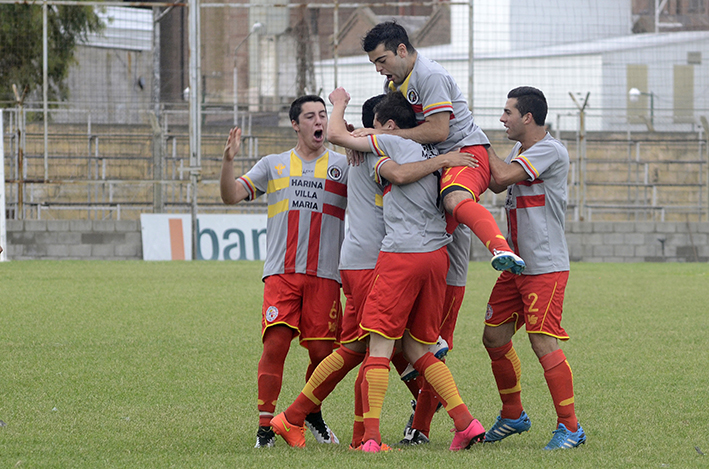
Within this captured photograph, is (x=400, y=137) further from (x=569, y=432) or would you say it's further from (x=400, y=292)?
(x=569, y=432)

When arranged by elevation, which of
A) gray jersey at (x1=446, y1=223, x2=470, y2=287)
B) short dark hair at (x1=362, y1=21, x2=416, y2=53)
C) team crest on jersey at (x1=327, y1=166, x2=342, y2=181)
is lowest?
gray jersey at (x1=446, y1=223, x2=470, y2=287)

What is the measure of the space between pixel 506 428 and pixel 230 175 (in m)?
2.09

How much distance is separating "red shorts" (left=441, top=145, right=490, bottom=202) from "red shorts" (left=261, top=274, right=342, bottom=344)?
0.94 metres

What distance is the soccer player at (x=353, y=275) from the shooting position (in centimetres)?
481

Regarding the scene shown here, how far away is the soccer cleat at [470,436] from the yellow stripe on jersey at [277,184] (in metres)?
1.75

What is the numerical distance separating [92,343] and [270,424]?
3.66 meters

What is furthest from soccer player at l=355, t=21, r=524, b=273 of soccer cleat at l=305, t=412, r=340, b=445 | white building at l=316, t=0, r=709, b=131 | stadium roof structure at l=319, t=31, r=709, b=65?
stadium roof structure at l=319, t=31, r=709, b=65

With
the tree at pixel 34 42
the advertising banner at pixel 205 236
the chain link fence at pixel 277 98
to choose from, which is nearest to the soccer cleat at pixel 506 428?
the advertising banner at pixel 205 236

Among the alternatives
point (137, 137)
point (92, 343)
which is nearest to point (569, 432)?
point (92, 343)

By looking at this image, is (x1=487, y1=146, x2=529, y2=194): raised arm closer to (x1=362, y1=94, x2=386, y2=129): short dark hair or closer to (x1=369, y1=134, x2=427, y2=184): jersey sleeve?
(x1=369, y1=134, x2=427, y2=184): jersey sleeve

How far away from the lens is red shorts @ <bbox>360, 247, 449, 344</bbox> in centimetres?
459

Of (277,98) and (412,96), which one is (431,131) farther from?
(277,98)

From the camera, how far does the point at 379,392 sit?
181 inches

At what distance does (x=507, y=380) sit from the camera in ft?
16.9
